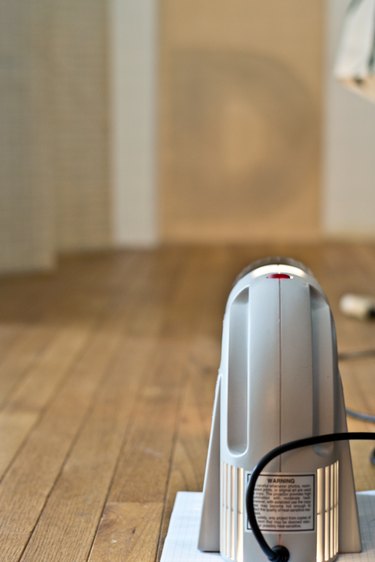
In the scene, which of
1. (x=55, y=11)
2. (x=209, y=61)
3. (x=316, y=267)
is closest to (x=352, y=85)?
(x=316, y=267)

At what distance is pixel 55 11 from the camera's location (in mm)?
3891

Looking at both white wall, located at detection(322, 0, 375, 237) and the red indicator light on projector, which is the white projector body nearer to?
the red indicator light on projector

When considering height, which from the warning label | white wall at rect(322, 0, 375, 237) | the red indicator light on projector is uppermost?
the red indicator light on projector

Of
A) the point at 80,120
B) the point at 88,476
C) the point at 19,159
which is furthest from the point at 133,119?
the point at 88,476

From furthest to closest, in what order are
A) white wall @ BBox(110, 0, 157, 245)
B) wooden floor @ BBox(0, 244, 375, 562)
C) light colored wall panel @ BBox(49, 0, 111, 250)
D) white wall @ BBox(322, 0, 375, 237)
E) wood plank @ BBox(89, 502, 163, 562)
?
white wall @ BBox(322, 0, 375, 237), white wall @ BBox(110, 0, 157, 245), light colored wall panel @ BBox(49, 0, 111, 250), wooden floor @ BBox(0, 244, 375, 562), wood plank @ BBox(89, 502, 163, 562)

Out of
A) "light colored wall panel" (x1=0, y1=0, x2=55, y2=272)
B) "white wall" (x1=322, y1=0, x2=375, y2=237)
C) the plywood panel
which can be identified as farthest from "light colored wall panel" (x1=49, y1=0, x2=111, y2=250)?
"white wall" (x1=322, y1=0, x2=375, y2=237)

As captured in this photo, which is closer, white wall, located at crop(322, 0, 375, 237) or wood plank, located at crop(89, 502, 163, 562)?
wood plank, located at crop(89, 502, 163, 562)

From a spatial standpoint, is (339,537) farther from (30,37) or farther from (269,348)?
(30,37)

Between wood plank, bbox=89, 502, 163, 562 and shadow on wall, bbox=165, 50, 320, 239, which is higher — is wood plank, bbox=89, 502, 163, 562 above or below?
above

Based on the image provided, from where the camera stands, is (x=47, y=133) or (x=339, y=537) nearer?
(x=339, y=537)

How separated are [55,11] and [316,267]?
1570mm

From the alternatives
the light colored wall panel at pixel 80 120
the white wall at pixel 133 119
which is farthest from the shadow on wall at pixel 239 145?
the light colored wall panel at pixel 80 120

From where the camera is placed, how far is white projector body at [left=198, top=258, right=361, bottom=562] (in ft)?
3.12

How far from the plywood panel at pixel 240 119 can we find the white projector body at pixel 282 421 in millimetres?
3503
